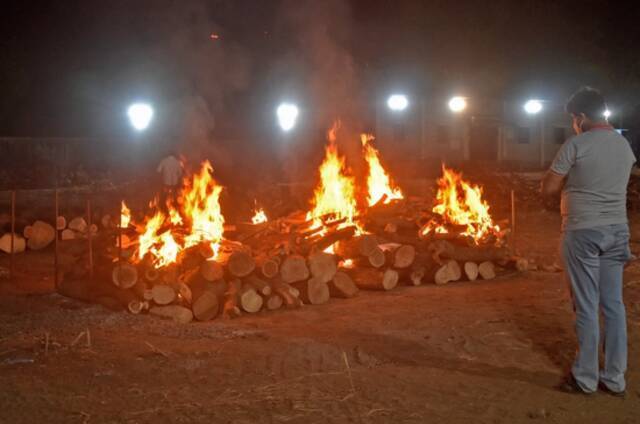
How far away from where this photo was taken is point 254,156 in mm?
19109

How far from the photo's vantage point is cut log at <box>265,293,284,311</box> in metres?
8.27

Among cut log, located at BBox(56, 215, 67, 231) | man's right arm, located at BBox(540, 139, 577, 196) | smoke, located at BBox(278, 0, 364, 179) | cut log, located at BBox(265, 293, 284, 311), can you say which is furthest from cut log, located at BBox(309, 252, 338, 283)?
smoke, located at BBox(278, 0, 364, 179)

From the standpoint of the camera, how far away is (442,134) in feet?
89.8

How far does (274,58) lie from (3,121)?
26.9 ft

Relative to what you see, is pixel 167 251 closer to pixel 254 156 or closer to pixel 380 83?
pixel 254 156

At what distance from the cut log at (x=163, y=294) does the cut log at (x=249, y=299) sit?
2.59 ft

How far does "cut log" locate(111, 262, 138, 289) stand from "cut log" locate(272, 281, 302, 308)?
1625mm

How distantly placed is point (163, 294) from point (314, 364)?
2.68 m

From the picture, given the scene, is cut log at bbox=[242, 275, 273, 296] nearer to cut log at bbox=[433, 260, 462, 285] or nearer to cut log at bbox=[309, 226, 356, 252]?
cut log at bbox=[309, 226, 356, 252]

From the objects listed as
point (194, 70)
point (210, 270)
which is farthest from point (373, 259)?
point (194, 70)

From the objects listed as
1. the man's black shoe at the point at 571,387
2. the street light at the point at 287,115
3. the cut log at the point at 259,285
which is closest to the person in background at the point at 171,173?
the street light at the point at 287,115

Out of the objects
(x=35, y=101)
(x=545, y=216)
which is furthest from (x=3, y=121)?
(x=545, y=216)

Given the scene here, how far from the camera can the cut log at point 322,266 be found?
866cm

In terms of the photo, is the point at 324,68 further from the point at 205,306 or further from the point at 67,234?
the point at 205,306
